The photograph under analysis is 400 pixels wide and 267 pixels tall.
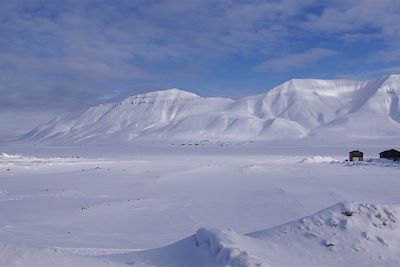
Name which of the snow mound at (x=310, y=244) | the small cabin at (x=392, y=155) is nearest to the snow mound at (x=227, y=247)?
the snow mound at (x=310, y=244)

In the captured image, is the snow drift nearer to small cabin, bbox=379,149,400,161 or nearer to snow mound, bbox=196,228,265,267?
snow mound, bbox=196,228,265,267

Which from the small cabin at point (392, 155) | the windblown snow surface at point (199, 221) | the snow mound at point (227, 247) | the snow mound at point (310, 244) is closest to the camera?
the snow mound at point (227, 247)

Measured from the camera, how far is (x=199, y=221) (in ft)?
55.2

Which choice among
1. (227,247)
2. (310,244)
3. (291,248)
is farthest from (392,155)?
(227,247)

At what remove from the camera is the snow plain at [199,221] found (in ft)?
28.7

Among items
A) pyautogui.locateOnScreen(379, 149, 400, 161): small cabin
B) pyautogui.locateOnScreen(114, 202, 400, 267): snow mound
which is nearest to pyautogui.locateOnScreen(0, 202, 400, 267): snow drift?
pyautogui.locateOnScreen(114, 202, 400, 267): snow mound

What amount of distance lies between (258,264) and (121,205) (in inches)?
526

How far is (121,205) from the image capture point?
20.4m

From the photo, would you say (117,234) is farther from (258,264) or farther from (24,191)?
(24,191)

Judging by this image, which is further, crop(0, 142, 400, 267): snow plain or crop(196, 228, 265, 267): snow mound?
crop(0, 142, 400, 267): snow plain

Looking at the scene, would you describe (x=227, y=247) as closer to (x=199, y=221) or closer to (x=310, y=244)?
(x=310, y=244)

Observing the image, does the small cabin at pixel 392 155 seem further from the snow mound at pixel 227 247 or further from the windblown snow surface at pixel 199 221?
the snow mound at pixel 227 247

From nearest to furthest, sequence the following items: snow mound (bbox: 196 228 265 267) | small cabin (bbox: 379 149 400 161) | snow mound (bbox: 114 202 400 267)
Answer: snow mound (bbox: 196 228 265 267)
snow mound (bbox: 114 202 400 267)
small cabin (bbox: 379 149 400 161)

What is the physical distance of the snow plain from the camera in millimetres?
8750
